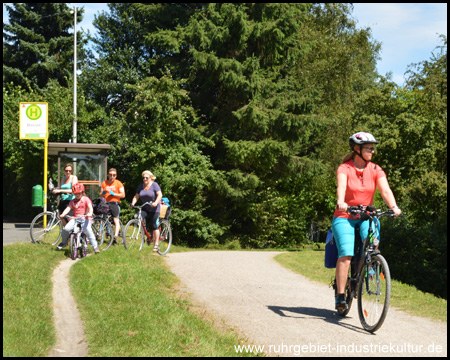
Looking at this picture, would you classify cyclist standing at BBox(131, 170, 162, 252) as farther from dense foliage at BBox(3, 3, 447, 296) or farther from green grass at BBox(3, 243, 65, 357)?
dense foliage at BBox(3, 3, 447, 296)

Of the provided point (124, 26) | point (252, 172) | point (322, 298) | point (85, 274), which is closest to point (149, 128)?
point (252, 172)

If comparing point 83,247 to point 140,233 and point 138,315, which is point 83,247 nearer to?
point 140,233

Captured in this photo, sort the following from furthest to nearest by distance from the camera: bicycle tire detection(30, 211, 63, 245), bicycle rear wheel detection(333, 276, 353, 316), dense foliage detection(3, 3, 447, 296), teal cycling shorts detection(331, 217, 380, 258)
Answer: dense foliage detection(3, 3, 447, 296), bicycle tire detection(30, 211, 63, 245), bicycle rear wheel detection(333, 276, 353, 316), teal cycling shorts detection(331, 217, 380, 258)

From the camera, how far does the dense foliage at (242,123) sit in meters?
23.2

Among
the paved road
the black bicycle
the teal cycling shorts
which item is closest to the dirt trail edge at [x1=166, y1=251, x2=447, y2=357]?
the black bicycle

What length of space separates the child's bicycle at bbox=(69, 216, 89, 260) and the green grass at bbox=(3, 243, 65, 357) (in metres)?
0.32

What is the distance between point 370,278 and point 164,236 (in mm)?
7498

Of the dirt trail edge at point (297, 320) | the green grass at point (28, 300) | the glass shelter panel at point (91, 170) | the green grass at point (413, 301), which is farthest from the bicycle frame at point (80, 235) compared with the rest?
the glass shelter panel at point (91, 170)

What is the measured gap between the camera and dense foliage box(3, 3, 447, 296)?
76.0ft

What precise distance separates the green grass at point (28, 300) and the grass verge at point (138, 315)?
44 cm

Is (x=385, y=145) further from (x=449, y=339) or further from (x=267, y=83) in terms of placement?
(x=449, y=339)

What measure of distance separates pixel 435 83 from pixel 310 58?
10.2m

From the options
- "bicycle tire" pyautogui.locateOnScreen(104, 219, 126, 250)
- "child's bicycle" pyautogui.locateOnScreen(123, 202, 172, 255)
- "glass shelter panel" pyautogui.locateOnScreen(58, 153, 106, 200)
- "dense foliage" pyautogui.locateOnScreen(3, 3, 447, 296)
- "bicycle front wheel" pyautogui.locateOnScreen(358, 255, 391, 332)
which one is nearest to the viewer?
"bicycle front wheel" pyautogui.locateOnScreen(358, 255, 391, 332)

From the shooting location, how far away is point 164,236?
527 inches
